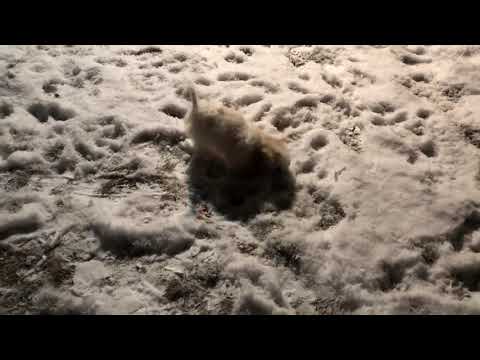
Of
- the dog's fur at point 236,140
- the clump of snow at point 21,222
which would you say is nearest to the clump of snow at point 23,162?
the clump of snow at point 21,222

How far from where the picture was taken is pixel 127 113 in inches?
158

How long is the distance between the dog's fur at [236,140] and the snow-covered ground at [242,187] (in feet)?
0.58

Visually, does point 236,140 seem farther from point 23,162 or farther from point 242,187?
point 23,162

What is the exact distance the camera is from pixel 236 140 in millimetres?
3279

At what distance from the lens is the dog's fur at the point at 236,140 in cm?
328

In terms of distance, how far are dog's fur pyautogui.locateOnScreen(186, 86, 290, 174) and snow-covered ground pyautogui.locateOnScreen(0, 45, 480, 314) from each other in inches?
7.0

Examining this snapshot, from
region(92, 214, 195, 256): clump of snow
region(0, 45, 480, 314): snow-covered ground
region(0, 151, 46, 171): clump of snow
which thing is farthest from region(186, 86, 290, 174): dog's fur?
region(0, 151, 46, 171): clump of snow

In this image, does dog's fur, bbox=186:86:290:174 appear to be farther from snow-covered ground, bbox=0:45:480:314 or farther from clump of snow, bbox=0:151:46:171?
clump of snow, bbox=0:151:46:171

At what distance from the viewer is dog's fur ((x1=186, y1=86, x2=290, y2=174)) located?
10.8 ft

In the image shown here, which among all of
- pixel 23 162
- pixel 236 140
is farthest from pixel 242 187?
pixel 23 162
